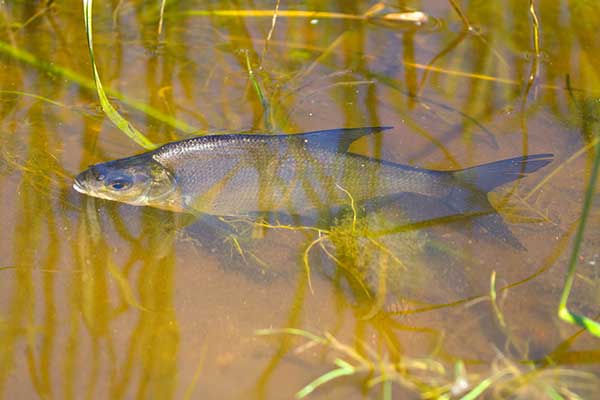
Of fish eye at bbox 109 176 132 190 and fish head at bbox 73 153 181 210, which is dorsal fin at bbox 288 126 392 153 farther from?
fish eye at bbox 109 176 132 190

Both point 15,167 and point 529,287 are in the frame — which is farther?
point 15,167

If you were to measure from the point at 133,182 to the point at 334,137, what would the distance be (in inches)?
55.6

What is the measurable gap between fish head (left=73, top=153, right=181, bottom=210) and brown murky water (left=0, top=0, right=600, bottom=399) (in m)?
0.12

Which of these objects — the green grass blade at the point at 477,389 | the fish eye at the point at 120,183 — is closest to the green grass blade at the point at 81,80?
the fish eye at the point at 120,183

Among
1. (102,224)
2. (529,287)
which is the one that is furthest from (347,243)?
(102,224)

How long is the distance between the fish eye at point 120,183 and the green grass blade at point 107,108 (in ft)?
1.03

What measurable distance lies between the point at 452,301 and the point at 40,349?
7.30 feet

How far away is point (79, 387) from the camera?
2.95 m

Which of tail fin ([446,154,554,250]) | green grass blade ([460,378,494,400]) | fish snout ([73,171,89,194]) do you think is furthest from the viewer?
fish snout ([73,171,89,194])

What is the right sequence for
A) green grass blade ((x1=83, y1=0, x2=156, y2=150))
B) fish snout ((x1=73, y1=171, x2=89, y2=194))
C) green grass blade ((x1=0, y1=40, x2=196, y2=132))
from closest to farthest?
1. green grass blade ((x1=83, y1=0, x2=156, y2=150))
2. fish snout ((x1=73, y1=171, x2=89, y2=194))
3. green grass blade ((x1=0, y1=40, x2=196, y2=132))

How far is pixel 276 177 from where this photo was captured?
13.5 feet

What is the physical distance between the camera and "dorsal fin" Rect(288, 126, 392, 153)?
420 cm

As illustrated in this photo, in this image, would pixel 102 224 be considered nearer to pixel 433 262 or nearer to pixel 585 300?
pixel 433 262

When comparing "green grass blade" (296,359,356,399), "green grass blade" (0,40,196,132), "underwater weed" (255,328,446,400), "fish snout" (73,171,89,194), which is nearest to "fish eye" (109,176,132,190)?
"fish snout" (73,171,89,194)
